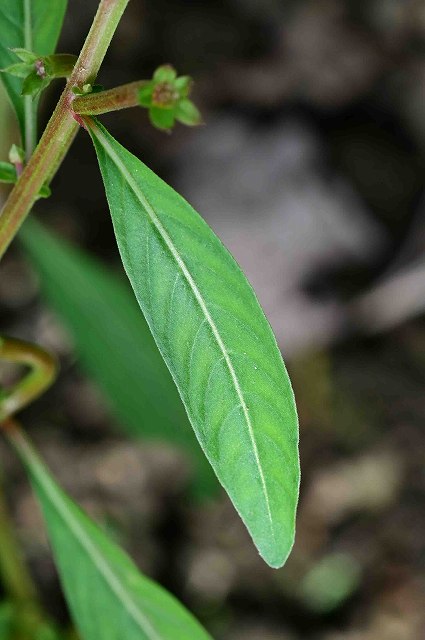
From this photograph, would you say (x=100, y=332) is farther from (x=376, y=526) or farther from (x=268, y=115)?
(x=268, y=115)

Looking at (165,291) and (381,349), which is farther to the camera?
(381,349)

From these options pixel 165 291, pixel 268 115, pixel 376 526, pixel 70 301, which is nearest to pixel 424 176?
pixel 268 115

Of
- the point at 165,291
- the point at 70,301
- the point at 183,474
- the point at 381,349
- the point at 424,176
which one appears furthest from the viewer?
the point at 424,176

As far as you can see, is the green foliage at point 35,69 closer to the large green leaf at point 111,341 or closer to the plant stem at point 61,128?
the plant stem at point 61,128

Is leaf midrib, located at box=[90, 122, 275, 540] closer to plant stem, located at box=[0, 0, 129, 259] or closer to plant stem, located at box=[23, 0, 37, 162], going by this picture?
plant stem, located at box=[0, 0, 129, 259]

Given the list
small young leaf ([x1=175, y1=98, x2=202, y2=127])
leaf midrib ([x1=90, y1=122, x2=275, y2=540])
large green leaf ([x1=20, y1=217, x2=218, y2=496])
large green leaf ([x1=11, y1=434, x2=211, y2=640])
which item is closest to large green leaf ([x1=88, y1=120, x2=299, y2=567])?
leaf midrib ([x1=90, y1=122, x2=275, y2=540])

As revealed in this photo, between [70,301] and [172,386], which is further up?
[70,301]

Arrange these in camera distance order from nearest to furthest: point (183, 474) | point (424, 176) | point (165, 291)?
point (165, 291)
point (183, 474)
point (424, 176)
